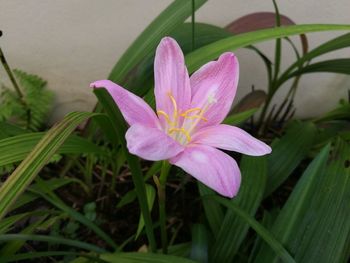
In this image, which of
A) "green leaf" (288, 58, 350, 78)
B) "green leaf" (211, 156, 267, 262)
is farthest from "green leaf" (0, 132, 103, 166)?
"green leaf" (288, 58, 350, 78)

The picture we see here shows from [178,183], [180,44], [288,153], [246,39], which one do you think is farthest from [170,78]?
[178,183]

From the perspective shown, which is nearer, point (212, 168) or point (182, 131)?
point (212, 168)

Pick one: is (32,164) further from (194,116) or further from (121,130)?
(194,116)

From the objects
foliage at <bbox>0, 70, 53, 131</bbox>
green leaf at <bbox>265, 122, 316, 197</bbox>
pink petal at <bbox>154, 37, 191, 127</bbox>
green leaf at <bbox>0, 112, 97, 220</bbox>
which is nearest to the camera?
green leaf at <bbox>0, 112, 97, 220</bbox>

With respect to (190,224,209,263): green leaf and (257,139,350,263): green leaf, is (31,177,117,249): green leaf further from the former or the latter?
(257,139,350,263): green leaf

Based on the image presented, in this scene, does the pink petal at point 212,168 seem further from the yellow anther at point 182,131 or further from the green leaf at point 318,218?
the green leaf at point 318,218

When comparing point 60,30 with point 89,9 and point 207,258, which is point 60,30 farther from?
point 207,258
